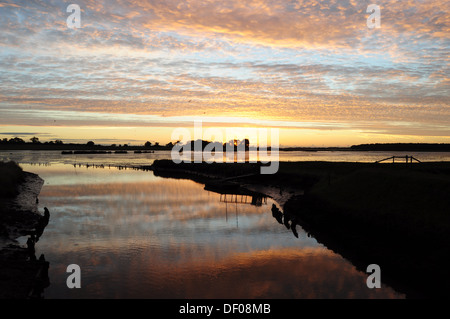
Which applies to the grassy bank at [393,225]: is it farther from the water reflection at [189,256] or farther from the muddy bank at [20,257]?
the muddy bank at [20,257]

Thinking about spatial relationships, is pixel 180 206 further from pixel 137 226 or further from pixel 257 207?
pixel 137 226

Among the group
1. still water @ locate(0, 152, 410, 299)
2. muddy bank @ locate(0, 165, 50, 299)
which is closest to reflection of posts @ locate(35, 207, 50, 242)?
A: muddy bank @ locate(0, 165, 50, 299)

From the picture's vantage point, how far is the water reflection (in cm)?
1986

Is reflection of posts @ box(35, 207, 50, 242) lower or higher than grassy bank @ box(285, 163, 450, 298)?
lower

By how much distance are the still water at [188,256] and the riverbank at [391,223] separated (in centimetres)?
140

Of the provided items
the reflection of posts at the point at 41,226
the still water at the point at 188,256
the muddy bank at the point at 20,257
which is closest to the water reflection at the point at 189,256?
the still water at the point at 188,256

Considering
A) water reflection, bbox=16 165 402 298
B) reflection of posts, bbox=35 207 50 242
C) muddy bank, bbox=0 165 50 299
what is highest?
muddy bank, bbox=0 165 50 299

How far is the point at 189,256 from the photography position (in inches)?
1021

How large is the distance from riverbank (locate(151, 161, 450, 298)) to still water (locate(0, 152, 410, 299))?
1.40 metres

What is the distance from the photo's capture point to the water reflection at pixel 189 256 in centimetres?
1986

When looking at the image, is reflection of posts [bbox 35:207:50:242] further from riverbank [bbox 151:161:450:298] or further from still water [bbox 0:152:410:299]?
riverbank [bbox 151:161:450:298]

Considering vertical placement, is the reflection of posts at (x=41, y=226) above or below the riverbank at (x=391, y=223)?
below
